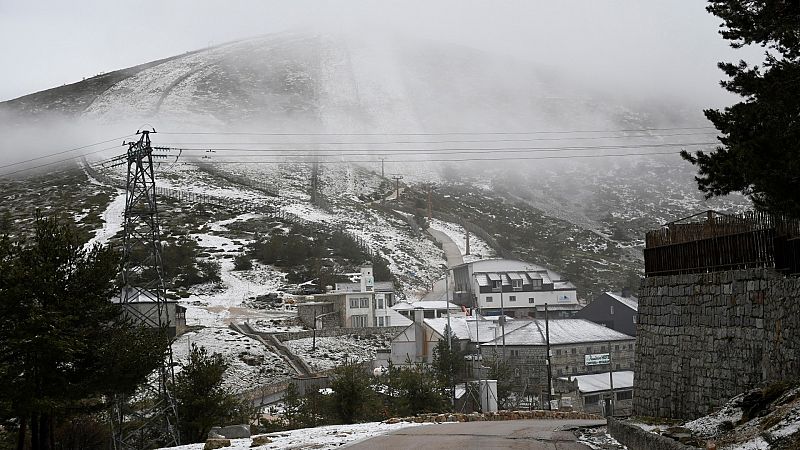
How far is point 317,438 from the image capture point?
1725cm

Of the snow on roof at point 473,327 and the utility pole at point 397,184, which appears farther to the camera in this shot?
the utility pole at point 397,184

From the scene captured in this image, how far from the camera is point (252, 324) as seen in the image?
63.9m

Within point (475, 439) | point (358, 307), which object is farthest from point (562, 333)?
point (475, 439)

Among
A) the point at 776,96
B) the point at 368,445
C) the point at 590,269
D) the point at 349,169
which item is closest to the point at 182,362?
the point at 368,445

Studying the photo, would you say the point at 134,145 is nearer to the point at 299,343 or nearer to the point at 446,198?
the point at 299,343

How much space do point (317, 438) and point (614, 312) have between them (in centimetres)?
6437

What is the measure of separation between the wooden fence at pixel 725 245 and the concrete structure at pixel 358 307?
184ft

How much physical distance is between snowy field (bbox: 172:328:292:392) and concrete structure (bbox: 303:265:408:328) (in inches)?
606

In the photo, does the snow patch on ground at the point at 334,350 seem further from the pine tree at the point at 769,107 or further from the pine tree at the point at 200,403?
the pine tree at the point at 769,107

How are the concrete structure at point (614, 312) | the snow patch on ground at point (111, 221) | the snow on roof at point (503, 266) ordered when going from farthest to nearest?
1. the snow on roof at point (503, 266)
2. the snow patch on ground at point (111, 221)
3. the concrete structure at point (614, 312)

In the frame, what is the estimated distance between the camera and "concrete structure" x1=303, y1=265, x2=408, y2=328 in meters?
73.9

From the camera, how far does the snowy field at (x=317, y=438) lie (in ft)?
51.2

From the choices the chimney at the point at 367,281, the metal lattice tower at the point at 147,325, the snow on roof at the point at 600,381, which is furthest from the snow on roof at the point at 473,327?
the metal lattice tower at the point at 147,325

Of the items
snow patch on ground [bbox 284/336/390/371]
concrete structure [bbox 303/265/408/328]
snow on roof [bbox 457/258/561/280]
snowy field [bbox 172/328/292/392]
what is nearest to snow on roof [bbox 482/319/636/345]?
snow patch on ground [bbox 284/336/390/371]
